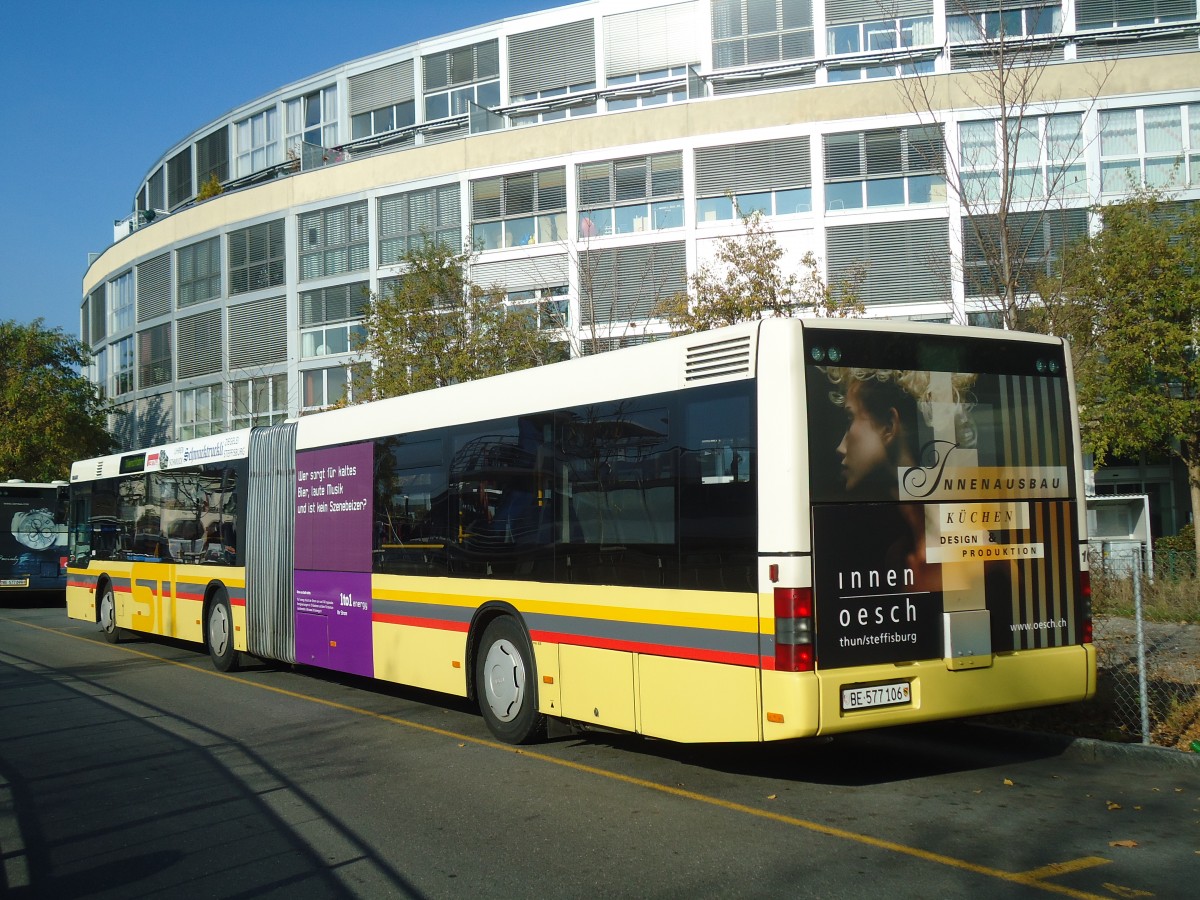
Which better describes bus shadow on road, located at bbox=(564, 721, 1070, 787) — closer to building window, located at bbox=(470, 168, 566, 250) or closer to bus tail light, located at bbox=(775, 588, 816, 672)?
bus tail light, located at bbox=(775, 588, 816, 672)

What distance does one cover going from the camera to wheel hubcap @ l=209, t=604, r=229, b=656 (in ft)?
49.9

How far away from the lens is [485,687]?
399 inches

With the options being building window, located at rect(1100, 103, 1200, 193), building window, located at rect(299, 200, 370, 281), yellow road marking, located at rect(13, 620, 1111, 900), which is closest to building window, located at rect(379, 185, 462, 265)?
building window, located at rect(299, 200, 370, 281)

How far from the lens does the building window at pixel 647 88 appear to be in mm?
37344

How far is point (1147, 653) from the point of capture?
12789 mm

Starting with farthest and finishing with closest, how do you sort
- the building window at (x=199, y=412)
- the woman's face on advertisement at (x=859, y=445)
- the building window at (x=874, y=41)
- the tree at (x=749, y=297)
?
the building window at (x=199, y=412) < the building window at (x=874, y=41) < the tree at (x=749, y=297) < the woman's face on advertisement at (x=859, y=445)

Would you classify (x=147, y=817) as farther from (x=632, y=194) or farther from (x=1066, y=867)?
(x=632, y=194)

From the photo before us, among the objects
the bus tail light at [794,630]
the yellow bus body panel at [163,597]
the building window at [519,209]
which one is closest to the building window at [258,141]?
the building window at [519,209]

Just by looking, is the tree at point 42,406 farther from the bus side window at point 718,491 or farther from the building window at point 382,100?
the bus side window at point 718,491

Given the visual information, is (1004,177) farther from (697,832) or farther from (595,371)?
(697,832)

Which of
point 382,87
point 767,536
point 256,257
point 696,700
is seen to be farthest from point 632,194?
point 767,536

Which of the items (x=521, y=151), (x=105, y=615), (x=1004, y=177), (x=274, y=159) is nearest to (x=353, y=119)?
(x=274, y=159)

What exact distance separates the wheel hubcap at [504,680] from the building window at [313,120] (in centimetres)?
3719

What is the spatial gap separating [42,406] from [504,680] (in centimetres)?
3787
